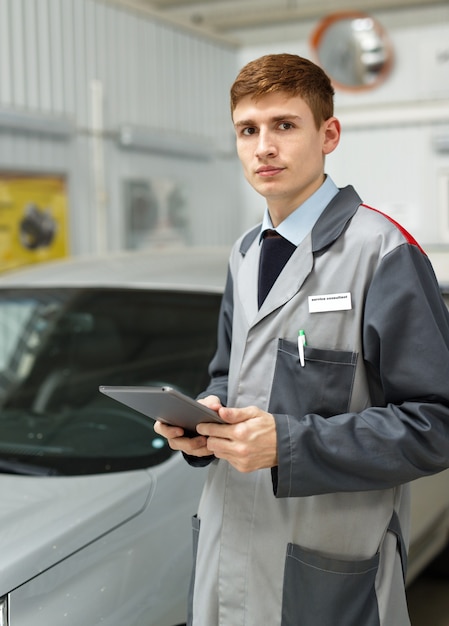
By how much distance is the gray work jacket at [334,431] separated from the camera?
4.04 ft

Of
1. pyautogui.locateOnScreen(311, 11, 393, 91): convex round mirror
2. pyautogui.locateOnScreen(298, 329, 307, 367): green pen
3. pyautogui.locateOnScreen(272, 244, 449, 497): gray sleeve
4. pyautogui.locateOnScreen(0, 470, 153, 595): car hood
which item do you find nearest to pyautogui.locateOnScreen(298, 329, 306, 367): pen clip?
pyautogui.locateOnScreen(298, 329, 307, 367): green pen

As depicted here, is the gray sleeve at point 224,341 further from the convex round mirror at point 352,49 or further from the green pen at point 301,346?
→ the convex round mirror at point 352,49

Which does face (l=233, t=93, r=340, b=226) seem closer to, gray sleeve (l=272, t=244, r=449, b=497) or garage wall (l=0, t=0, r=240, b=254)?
gray sleeve (l=272, t=244, r=449, b=497)

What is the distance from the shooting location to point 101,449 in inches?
80.1

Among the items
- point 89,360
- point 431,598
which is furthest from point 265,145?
point 431,598

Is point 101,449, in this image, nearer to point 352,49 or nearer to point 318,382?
point 318,382

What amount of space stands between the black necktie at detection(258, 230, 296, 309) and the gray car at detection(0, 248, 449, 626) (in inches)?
24.0

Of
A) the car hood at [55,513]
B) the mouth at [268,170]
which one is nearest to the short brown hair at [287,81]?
the mouth at [268,170]

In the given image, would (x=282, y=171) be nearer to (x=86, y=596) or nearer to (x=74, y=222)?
(x=86, y=596)

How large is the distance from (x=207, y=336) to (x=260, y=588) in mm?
1249

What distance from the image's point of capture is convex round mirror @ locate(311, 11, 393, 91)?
20.7 feet

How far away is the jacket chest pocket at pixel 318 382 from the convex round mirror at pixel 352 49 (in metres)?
5.45

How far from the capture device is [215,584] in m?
1.40

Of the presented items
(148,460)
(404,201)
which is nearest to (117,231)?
(404,201)
